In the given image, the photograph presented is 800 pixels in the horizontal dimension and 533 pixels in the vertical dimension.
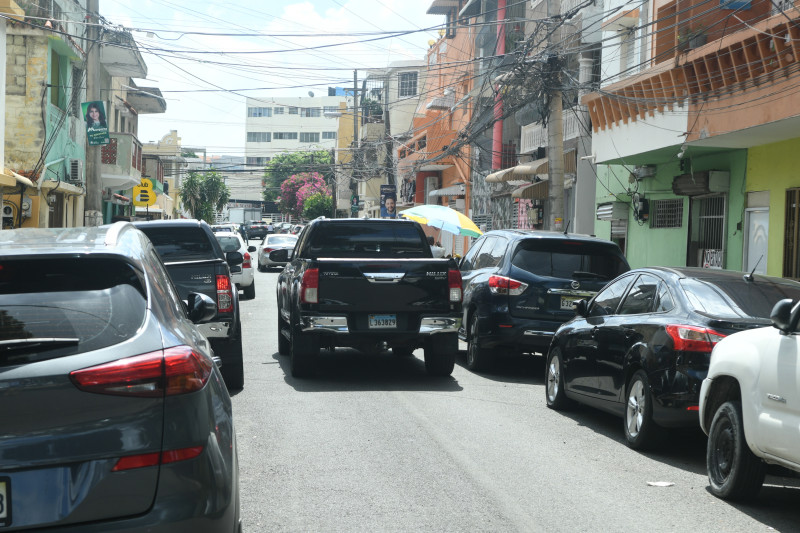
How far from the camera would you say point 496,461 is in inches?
284

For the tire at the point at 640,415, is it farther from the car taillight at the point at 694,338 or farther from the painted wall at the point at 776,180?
the painted wall at the point at 776,180

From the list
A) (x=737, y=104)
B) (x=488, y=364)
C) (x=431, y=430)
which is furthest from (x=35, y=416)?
(x=737, y=104)

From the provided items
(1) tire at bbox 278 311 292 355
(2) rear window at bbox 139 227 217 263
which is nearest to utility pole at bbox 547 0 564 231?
(1) tire at bbox 278 311 292 355

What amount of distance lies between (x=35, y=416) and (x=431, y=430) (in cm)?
531

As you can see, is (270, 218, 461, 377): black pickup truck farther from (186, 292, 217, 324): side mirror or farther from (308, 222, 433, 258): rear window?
(186, 292, 217, 324): side mirror

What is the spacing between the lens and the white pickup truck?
18.1ft

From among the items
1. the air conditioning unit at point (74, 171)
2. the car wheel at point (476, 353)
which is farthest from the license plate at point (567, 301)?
the air conditioning unit at point (74, 171)

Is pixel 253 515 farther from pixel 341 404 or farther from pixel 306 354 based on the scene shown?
pixel 306 354

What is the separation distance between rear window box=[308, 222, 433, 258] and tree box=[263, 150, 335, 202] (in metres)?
85.6

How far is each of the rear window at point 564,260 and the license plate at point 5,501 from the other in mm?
9207

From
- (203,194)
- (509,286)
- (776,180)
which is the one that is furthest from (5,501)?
(203,194)

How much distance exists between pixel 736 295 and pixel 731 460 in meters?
1.79

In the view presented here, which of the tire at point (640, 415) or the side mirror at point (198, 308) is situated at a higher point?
the side mirror at point (198, 308)

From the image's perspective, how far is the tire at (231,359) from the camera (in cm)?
1038
